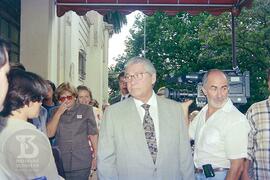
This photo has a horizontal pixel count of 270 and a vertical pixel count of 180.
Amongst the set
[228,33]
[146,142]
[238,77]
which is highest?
[228,33]

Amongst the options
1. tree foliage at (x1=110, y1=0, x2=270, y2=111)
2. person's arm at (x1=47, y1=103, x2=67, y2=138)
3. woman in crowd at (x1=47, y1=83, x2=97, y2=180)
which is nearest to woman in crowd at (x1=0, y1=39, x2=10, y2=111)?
person's arm at (x1=47, y1=103, x2=67, y2=138)

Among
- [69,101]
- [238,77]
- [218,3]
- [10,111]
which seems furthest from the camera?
[218,3]

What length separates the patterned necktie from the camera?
343cm

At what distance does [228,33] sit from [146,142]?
17811mm

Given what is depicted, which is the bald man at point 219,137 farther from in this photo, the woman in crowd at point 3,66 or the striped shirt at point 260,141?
the woman in crowd at point 3,66

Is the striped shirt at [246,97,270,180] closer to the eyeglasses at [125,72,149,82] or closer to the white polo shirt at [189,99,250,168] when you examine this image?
the white polo shirt at [189,99,250,168]

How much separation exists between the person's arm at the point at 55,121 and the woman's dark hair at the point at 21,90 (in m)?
1.96

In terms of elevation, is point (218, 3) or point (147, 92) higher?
point (218, 3)

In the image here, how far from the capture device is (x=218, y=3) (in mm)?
7750

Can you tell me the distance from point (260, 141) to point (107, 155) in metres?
1.19

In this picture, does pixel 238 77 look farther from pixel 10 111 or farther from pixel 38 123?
pixel 10 111

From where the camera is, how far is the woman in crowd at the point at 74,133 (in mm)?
4926

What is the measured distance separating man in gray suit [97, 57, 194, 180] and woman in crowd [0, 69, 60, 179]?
91cm

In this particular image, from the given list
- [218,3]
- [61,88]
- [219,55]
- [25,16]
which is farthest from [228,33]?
[61,88]
